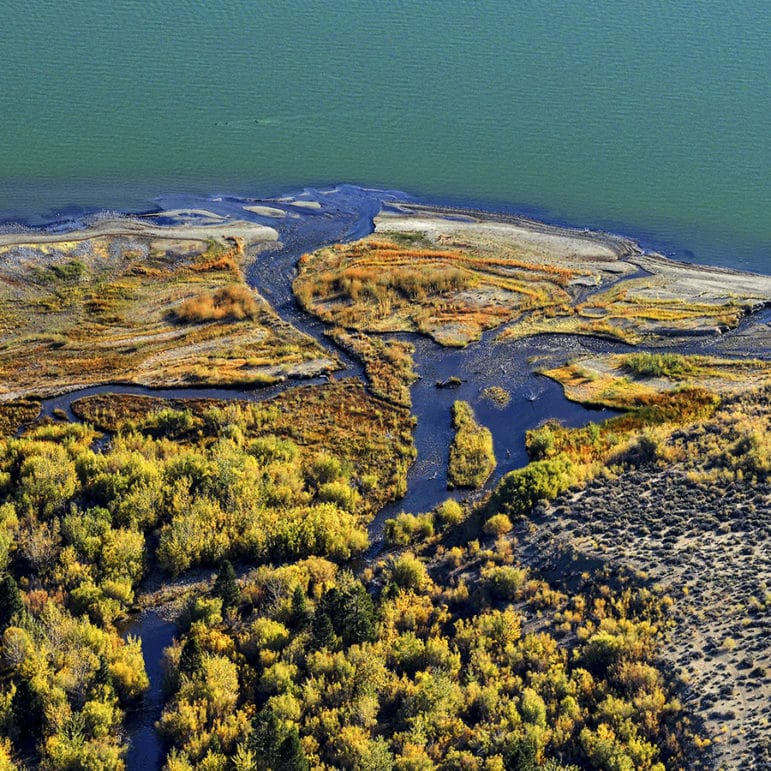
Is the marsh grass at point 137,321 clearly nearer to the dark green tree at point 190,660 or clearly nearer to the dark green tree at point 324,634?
the dark green tree at point 324,634

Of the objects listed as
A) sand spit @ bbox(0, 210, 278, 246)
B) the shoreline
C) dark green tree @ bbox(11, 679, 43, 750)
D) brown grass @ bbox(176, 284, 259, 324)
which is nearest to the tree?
dark green tree @ bbox(11, 679, 43, 750)

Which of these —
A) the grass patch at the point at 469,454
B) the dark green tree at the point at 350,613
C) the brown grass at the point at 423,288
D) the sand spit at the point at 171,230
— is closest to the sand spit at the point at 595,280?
the brown grass at the point at 423,288

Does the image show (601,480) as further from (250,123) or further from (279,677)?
(250,123)

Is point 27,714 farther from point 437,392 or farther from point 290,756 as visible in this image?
point 437,392

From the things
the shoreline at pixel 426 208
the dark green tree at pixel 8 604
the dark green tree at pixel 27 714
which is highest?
the shoreline at pixel 426 208

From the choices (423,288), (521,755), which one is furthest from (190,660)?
(423,288)

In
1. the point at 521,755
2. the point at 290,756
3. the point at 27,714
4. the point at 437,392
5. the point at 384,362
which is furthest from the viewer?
the point at 384,362
